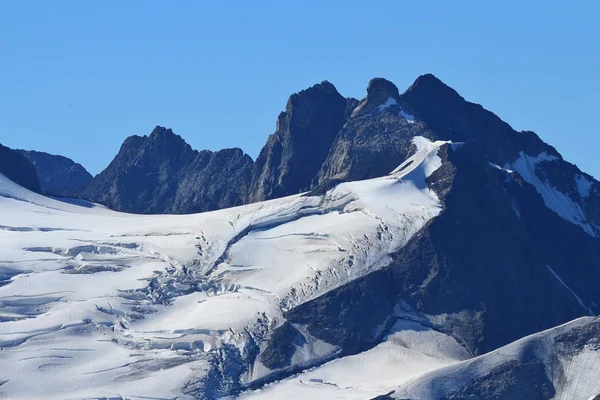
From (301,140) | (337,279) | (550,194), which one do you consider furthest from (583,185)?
(337,279)

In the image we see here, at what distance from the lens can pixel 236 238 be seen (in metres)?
139

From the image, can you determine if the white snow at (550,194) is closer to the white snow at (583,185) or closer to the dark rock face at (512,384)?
the white snow at (583,185)

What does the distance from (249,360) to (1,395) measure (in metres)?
17.8

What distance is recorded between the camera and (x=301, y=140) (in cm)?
16712

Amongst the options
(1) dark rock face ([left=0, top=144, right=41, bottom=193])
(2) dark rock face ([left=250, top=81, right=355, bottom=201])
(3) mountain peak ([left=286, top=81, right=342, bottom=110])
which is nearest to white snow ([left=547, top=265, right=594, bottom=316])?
(2) dark rock face ([left=250, top=81, right=355, bottom=201])

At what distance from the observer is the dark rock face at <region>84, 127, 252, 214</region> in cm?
17858

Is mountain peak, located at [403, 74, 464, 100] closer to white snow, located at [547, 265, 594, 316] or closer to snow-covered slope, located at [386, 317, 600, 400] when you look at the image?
white snow, located at [547, 265, 594, 316]

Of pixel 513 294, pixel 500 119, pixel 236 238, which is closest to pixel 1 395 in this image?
pixel 236 238

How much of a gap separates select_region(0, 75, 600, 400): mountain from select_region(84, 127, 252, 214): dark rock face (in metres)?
11.8

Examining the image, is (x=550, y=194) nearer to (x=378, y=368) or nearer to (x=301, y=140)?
(x=301, y=140)

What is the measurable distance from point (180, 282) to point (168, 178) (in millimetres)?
60441

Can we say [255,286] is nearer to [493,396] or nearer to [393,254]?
[393,254]

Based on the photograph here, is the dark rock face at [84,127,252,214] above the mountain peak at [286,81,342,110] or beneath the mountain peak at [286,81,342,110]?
beneath

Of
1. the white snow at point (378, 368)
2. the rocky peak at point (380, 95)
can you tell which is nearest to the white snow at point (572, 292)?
the white snow at point (378, 368)
